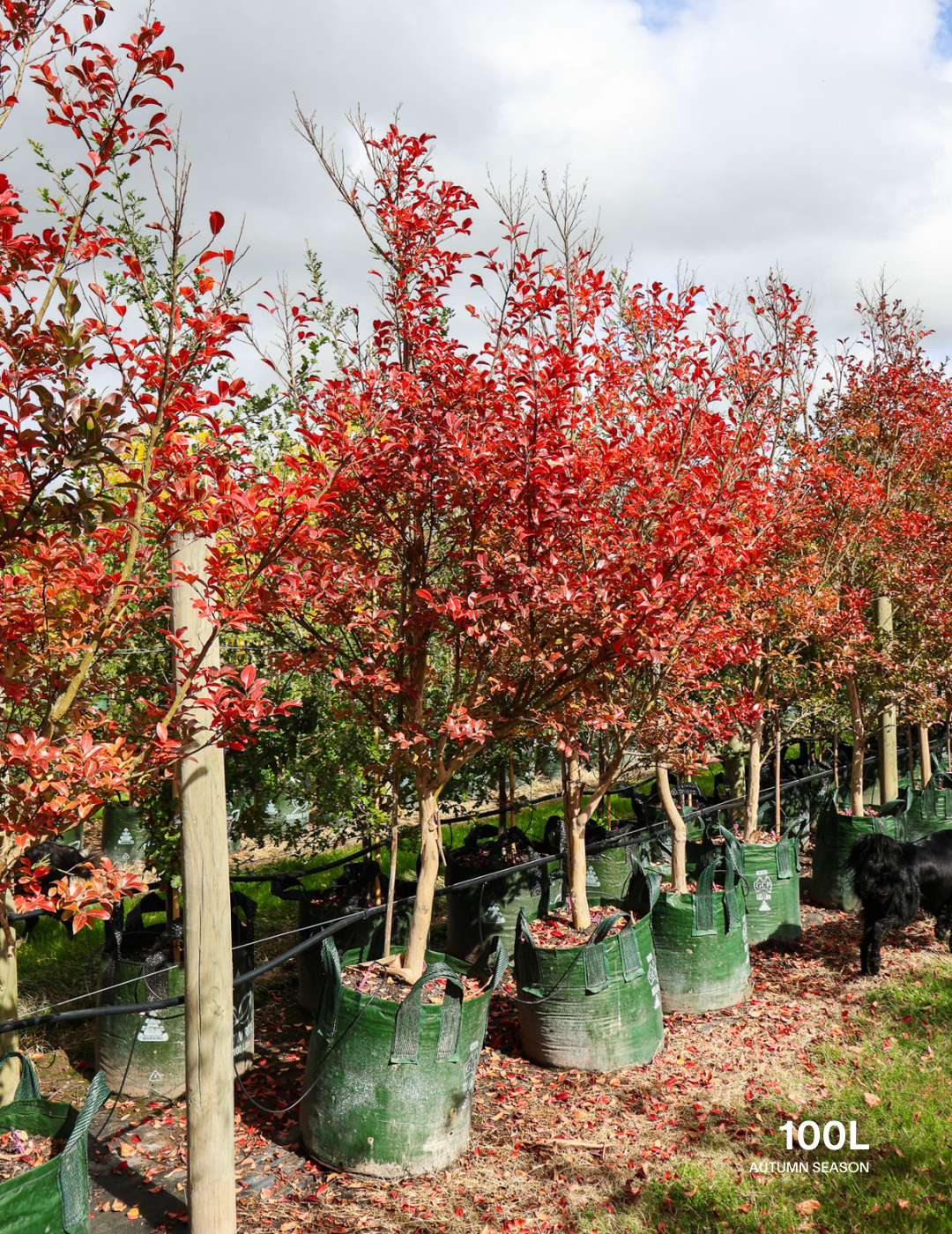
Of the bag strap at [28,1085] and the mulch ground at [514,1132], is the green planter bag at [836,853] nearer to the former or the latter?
the mulch ground at [514,1132]

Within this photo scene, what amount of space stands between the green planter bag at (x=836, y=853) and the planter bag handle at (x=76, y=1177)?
→ 648cm

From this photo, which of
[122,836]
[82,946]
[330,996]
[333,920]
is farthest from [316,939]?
[122,836]

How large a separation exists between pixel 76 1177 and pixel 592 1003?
8.93 ft

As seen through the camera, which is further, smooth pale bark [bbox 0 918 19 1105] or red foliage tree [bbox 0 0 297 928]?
smooth pale bark [bbox 0 918 19 1105]

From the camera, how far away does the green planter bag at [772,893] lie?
6438 mm

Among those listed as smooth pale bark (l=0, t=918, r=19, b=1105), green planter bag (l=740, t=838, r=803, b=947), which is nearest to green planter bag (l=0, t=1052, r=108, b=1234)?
smooth pale bark (l=0, t=918, r=19, b=1105)

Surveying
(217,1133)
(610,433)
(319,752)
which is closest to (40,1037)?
(319,752)

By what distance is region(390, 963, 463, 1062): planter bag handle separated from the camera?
3670mm

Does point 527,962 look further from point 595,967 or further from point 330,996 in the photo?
point 330,996

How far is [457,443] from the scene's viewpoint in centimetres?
348

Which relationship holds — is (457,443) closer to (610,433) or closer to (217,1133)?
(610,433)

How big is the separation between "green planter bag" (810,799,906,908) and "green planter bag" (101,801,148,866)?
23.7 ft

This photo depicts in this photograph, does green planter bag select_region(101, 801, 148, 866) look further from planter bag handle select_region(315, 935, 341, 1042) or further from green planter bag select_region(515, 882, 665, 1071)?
planter bag handle select_region(315, 935, 341, 1042)

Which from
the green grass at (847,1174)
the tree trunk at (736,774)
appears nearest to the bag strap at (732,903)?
the green grass at (847,1174)
